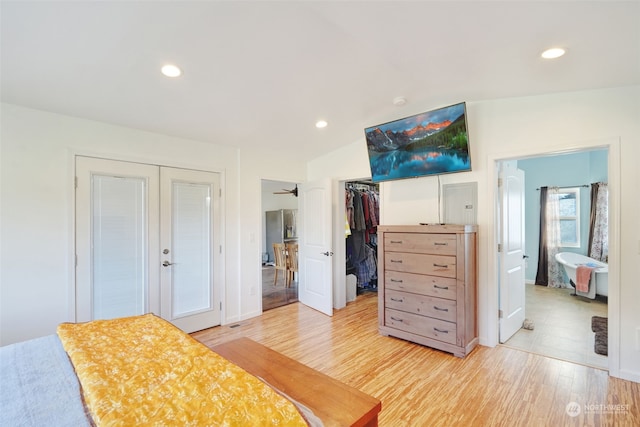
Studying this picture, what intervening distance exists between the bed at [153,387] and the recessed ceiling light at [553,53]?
2379 millimetres

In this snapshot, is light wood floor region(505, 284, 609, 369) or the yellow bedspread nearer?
the yellow bedspread

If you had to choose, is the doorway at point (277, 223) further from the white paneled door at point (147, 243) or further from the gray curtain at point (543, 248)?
the gray curtain at point (543, 248)

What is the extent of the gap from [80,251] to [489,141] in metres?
4.21

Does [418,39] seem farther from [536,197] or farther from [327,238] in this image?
[536,197]

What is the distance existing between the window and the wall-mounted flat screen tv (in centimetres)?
426

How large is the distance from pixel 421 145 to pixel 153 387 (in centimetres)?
297

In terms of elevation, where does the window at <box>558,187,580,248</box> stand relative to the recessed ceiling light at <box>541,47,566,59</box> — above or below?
below

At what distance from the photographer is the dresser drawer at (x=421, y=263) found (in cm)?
277

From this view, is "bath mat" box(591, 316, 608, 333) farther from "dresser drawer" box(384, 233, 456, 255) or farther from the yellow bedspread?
the yellow bedspread

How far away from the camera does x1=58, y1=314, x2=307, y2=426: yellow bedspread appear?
0.93 m

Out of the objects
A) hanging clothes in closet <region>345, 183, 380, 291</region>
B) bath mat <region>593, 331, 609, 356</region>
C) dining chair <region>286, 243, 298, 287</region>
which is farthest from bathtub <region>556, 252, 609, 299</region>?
dining chair <region>286, 243, 298, 287</region>

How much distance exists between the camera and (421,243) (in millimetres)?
2953

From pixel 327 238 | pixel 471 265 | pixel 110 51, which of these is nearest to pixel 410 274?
pixel 471 265

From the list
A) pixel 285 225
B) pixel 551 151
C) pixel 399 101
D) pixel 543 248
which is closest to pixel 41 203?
pixel 399 101
